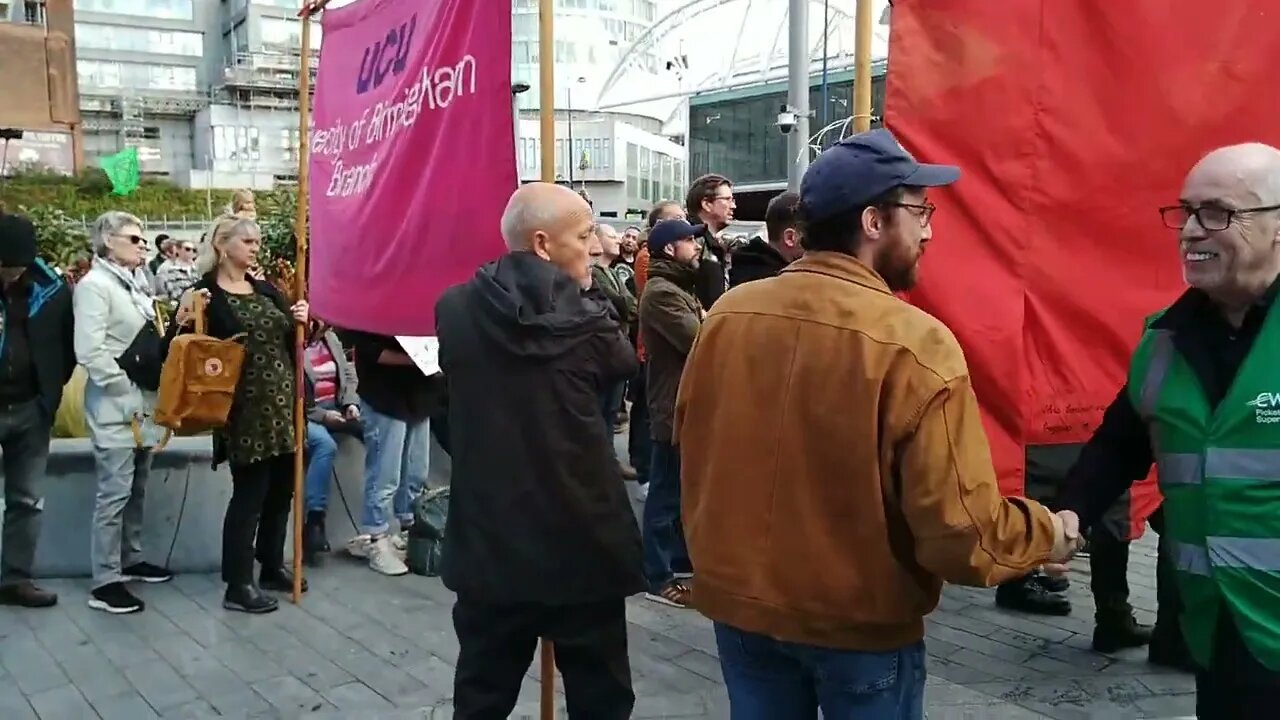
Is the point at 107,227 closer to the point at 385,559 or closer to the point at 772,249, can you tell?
the point at 385,559

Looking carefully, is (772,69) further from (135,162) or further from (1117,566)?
(1117,566)

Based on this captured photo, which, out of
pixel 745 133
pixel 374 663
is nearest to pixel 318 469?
pixel 374 663

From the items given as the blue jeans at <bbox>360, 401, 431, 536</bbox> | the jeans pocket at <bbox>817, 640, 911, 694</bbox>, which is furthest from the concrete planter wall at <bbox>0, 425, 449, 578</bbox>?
the jeans pocket at <bbox>817, 640, 911, 694</bbox>

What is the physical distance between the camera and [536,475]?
9.90ft

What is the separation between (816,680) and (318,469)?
4770mm

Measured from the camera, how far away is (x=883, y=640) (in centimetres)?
224

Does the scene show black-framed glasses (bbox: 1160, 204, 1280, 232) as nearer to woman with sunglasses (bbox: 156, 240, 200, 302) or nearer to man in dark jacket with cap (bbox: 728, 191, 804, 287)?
man in dark jacket with cap (bbox: 728, 191, 804, 287)

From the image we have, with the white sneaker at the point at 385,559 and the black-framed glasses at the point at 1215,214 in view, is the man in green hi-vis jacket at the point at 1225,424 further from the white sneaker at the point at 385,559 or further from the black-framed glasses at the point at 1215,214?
the white sneaker at the point at 385,559

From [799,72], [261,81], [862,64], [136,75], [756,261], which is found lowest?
[756,261]

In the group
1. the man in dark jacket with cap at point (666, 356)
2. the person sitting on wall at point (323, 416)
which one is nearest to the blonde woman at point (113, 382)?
the person sitting on wall at point (323, 416)

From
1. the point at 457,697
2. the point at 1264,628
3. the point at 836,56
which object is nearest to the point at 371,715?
the point at 457,697

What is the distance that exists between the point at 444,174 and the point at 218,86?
71783 millimetres

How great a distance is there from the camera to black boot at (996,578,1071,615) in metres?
5.52

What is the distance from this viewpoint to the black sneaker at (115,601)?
551 cm
